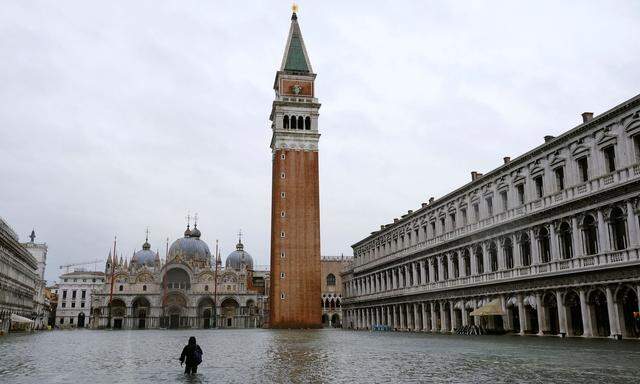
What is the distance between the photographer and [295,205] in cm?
7744

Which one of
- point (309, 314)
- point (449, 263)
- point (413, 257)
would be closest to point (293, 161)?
point (309, 314)

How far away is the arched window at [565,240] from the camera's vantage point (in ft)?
110

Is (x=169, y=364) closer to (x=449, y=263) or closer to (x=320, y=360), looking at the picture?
(x=320, y=360)

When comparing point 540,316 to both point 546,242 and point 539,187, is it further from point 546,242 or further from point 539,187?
point 539,187

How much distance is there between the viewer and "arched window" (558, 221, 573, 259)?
33438mm

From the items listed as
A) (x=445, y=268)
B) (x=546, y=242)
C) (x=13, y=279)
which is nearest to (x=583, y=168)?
(x=546, y=242)

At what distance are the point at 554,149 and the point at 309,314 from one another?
150 feet

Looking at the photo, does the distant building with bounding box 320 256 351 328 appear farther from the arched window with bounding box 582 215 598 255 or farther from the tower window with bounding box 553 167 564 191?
the arched window with bounding box 582 215 598 255

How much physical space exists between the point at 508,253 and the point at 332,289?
6985 centimetres

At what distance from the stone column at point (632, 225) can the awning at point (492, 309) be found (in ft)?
36.9

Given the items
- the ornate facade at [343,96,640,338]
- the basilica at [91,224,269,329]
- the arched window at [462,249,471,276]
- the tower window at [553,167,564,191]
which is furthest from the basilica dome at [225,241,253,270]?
the tower window at [553,167,564,191]

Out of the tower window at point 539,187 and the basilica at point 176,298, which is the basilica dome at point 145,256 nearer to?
the basilica at point 176,298

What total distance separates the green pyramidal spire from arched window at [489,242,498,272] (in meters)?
49.6

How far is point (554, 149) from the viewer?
35156 millimetres
